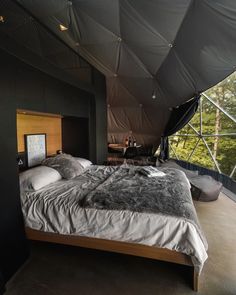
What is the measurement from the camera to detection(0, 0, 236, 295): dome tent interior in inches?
73.0

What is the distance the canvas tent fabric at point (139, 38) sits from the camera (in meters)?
2.13

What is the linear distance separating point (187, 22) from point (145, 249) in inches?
97.3

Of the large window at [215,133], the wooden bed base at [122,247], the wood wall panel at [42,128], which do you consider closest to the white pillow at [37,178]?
the wooden bed base at [122,247]

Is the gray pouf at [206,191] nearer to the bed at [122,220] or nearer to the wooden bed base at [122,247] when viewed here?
the bed at [122,220]

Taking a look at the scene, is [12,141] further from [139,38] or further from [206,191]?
[206,191]

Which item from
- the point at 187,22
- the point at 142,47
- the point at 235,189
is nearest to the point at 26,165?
the point at 142,47

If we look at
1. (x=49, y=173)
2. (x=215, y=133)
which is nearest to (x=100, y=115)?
→ (x=49, y=173)

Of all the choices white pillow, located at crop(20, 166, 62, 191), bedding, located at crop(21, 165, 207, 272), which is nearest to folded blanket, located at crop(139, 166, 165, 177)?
bedding, located at crop(21, 165, 207, 272)

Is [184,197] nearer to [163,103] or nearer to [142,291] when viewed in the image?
[142,291]

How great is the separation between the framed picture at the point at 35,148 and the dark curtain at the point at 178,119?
324 centimetres

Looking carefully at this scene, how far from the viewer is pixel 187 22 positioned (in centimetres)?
223

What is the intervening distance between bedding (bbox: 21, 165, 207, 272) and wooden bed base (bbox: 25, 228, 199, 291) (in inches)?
3.3

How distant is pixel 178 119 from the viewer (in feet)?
18.1

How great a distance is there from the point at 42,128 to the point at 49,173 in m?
1.20
